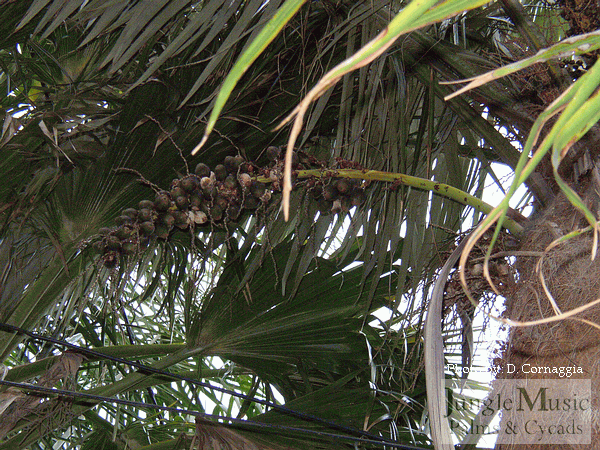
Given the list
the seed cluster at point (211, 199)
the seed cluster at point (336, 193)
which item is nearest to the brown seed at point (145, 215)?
the seed cluster at point (211, 199)

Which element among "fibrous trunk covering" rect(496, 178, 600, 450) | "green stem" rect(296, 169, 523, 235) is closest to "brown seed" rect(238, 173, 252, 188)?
"green stem" rect(296, 169, 523, 235)

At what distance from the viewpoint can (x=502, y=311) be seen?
1.00 metres

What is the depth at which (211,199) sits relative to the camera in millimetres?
1091

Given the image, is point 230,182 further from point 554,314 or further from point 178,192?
point 554,314

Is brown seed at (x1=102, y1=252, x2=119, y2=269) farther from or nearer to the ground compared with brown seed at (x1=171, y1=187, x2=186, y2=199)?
nearer to the ground

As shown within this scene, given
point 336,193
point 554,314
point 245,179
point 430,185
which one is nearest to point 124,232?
point 245,179

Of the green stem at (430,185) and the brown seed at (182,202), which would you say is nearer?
the green stem at (430,185)

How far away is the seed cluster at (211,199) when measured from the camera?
3.54 ft

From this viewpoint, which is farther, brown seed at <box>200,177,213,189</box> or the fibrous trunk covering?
brown seed at <box>200,177,213,189</box>

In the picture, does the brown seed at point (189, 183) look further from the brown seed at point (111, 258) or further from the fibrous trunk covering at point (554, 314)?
the fibrous trunk covering at point (554, 314)

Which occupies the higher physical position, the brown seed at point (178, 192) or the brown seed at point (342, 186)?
the brown seed at point (342, 186)

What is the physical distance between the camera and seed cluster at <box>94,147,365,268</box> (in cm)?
108

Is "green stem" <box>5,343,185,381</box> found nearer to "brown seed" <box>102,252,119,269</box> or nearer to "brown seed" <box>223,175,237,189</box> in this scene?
"brown seed" <box>102,252,119,269</box>

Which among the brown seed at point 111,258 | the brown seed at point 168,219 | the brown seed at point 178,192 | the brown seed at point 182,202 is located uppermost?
the brown seed at point 178,192
